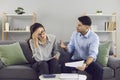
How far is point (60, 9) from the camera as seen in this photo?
19.3 feet

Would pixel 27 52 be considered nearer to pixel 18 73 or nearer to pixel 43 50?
pixel 43 50

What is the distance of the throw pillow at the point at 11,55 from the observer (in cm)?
375

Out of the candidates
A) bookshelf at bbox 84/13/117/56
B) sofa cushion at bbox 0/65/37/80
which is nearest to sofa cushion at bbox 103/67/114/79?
sofa cushion at bbox 0/65/37/80

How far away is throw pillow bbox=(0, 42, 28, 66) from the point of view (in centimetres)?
375

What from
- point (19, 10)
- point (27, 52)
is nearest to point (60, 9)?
point (19, 10)

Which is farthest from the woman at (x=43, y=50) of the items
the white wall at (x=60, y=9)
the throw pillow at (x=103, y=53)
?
the white wall at (x=60, y=9)

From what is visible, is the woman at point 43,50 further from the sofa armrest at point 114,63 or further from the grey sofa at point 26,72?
the sofa armrest at point 114,63

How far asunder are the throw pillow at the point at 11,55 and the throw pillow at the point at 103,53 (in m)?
1.18

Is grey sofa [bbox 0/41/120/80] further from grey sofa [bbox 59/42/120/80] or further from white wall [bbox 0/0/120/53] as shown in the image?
white wall [bbox 0/0/120/53]

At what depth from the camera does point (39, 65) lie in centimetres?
340

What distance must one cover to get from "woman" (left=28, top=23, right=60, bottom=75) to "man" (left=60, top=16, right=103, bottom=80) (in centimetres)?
20

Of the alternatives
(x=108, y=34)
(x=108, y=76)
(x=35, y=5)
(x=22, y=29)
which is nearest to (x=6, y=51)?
(x=108, y=76)

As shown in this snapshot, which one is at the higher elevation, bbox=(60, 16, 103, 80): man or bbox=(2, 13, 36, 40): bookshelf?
bbox=(2, 13, 36, 40): bookshelf

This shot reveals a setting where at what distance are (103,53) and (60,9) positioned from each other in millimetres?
2394
